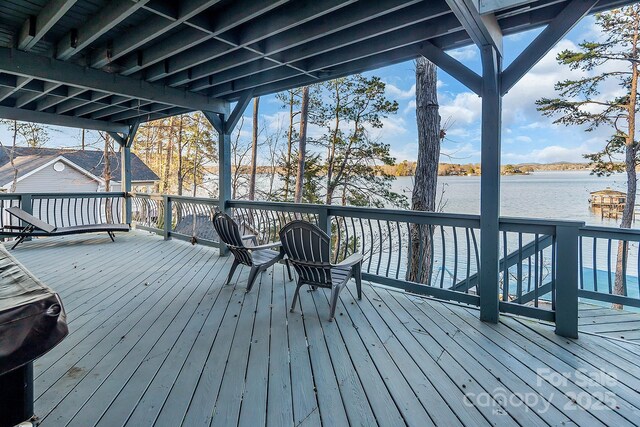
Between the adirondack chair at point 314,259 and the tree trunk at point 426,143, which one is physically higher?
the tree trunk at point 426,143

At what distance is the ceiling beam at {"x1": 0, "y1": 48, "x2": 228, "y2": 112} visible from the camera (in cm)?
404

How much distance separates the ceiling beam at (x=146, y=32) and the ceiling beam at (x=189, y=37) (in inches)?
9.4

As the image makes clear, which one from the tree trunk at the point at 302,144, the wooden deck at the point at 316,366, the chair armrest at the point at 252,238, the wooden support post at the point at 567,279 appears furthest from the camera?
the tree trunk at the point at 302,144

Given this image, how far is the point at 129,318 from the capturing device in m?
3.24

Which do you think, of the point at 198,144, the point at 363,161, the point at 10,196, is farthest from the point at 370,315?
Result: the point at 198,144

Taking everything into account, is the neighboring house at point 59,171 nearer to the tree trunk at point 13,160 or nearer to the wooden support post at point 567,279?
the tree trunk at point 13,160

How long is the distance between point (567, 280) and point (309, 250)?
2470 millimetres

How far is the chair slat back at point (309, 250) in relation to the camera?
331cm

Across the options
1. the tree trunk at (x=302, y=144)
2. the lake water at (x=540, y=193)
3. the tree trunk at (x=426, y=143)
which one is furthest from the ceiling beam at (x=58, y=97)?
the lake water at (x=540, y=193)

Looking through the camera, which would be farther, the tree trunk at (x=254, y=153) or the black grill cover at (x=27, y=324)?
the tree trunk at (x=254, y=153)

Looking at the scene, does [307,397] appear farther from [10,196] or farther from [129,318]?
[10,196]

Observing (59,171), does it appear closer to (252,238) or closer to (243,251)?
(252,238)

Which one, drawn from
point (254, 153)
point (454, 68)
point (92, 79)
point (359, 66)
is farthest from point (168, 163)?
point (454, 68)

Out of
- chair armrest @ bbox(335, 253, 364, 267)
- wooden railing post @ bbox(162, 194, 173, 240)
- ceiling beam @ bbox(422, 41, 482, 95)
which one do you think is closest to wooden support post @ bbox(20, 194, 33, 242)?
wooden railing post @ bbox(162, 194, 173, 240)
